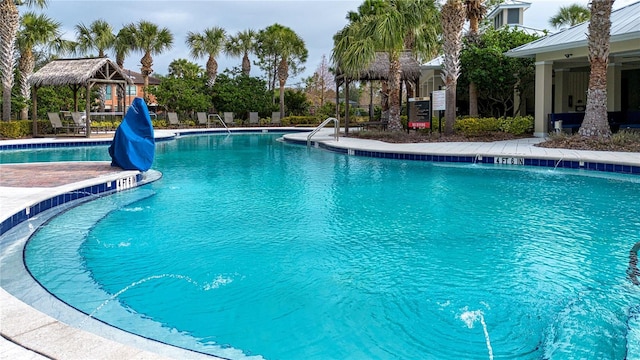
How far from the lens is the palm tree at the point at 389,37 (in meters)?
18.7

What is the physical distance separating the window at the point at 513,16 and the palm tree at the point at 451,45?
15514 millimetres

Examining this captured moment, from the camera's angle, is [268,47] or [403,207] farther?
[268,47]

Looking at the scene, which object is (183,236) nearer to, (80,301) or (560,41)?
(80,301)

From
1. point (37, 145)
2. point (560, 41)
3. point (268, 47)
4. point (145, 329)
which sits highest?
point (268, 47)

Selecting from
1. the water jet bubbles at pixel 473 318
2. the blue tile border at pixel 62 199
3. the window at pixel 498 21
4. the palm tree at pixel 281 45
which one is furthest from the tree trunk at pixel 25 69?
the water jet bubbles at pixel 473 318

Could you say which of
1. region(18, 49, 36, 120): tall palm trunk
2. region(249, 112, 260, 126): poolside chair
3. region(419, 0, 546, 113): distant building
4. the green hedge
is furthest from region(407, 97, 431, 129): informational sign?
region(18, 49, 36, 120): tall palm trunk

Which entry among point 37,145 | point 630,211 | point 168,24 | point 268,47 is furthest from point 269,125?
point 630,211

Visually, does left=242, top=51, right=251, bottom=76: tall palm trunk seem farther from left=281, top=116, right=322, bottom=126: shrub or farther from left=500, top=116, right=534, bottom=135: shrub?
left=500, top=116, right=534, bottom=135: shrub

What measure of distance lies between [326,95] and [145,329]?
163 feet

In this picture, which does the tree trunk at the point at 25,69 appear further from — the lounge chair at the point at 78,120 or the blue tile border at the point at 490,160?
the blue tile border at the point at 490,160

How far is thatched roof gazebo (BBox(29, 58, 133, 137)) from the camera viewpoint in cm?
2238

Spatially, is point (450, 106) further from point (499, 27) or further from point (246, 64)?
point (246, 64)

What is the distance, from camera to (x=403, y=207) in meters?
8.41

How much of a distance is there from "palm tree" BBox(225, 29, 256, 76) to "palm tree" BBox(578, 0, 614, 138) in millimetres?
27304
